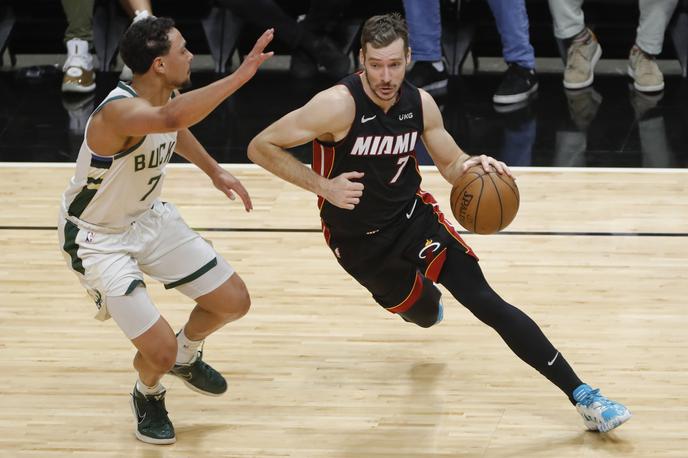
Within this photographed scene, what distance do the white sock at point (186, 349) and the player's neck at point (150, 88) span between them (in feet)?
3.16

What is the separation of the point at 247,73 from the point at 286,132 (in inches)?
25.1

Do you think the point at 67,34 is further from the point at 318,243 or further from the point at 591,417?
the point at 591,417

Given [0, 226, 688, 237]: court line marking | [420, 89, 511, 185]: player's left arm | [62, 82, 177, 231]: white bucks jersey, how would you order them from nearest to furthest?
[62, 82, 177, 231]: white bucks jersey, [420, 89, 511, 185]: player's left arm, [0, 226, 688, 237]: court line marking

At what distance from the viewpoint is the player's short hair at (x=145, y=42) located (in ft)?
13.7

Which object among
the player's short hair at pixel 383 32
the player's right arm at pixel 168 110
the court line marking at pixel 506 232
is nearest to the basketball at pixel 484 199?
the player's short hair at pixel 383 32

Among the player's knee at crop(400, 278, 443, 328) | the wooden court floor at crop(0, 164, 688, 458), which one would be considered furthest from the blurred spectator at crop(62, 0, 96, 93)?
the player's knee at crop(400, 278, 443, 328)

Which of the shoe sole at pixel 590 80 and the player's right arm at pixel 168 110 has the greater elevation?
the player's right arm at pixel 168 110

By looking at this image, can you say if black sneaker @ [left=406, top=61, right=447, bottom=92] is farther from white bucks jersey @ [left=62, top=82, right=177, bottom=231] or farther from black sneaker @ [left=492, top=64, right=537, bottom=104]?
white bucks jersey @ [left=62, top=82, right=177, bottom=231]

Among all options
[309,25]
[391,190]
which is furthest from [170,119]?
[309,25]

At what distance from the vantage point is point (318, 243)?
20.5 ft

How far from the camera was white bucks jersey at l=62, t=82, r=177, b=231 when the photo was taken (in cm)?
429

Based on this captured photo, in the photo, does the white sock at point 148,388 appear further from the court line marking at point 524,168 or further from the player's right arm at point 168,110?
the court line marking at point 524,168

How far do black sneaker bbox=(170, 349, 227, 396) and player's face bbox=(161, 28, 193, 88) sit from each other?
113 centimetres

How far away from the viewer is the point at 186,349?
15.1 feet
